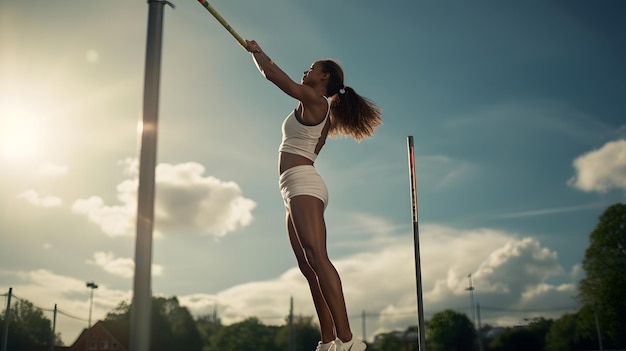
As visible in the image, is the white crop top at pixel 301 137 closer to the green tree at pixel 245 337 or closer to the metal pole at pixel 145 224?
the metal pole at pixel 145 224

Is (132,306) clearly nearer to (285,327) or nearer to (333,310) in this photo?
(333,310)

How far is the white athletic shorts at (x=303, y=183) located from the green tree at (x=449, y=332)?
1577 inches

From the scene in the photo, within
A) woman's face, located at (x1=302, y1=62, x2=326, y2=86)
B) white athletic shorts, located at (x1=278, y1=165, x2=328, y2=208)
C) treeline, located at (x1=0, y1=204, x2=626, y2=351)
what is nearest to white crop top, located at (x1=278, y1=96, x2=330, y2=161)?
white athletic shorts, located at (x1=278, y1=165, x2=328, y2=208)

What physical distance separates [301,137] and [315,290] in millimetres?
1174

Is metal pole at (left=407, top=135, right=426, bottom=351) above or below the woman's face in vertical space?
below

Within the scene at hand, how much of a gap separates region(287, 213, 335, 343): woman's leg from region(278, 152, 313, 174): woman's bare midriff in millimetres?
380

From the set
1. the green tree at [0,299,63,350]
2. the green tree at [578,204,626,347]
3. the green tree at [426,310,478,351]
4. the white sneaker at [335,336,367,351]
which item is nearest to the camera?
the white sneaker at [335,336,367,351]

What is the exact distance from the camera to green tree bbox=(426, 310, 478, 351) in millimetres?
42750

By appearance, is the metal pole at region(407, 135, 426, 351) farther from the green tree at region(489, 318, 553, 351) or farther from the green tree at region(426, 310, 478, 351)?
the green tree at region(426, 310, 478, 351)

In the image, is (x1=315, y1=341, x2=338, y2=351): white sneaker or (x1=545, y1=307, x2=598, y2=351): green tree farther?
(x1=545, y1=307, x2=598, y2=351): green tree

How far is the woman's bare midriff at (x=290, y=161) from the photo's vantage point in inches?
182

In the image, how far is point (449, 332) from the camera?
44688 millimetres

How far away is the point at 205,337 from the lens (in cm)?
4700

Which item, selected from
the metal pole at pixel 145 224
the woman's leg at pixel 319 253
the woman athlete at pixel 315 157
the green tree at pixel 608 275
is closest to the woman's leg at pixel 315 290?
the woman athlete at pixel 315 157
